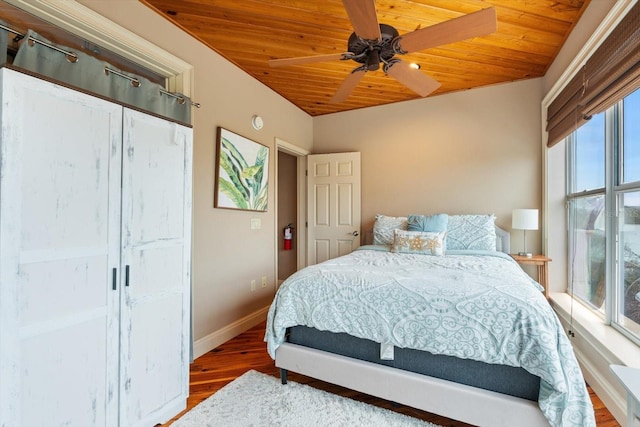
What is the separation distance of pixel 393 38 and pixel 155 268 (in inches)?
79.0

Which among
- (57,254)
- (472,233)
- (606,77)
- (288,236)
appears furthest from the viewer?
(288,236)

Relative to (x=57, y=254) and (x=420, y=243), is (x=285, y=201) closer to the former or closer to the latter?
(x=420, y=243)

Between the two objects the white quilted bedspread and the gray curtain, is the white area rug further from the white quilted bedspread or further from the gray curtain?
the gray curtain

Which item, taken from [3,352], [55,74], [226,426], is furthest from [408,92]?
[3,352]

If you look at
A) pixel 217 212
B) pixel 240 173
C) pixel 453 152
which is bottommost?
pixel 217 212

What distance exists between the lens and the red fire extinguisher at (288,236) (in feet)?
16.7

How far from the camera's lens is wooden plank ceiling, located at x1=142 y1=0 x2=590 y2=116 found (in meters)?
2.11

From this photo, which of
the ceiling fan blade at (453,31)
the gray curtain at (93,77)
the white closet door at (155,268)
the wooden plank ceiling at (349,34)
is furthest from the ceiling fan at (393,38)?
the white closet door at (155,268)

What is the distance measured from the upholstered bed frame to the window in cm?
109

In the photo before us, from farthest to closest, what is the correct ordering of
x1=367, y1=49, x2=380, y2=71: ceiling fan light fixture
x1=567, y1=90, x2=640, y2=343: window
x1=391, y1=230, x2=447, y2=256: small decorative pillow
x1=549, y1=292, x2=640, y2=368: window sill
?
x1=391, y1=230, x2=447, y2=256: small decorative pillow, x1=367, y1=49, x2=380, y2=71: ceiling fan light fixture, x1=567, y1=90, x2=640, y2=343: window, x1=549, y1=292, x2=640, y2=368: window sill

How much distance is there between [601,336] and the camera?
6.39ft

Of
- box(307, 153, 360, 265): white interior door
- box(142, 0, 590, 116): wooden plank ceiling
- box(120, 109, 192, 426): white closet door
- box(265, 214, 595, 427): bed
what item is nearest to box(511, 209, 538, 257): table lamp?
box(265, 214, 595, 427): bed

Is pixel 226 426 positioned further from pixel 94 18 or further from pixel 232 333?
pixel 94 18

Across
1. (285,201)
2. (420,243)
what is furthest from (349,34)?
(285,201)
